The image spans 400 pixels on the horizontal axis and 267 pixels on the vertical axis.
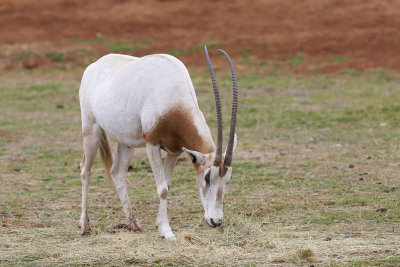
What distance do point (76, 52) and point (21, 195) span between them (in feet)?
44.6

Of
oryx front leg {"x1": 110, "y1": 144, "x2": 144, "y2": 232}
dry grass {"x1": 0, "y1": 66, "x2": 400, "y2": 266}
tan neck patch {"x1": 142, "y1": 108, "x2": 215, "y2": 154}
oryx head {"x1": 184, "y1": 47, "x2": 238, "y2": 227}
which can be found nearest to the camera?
dry grass {"x1": 0, "y1": 66, "x2": 400, "y2": 266}

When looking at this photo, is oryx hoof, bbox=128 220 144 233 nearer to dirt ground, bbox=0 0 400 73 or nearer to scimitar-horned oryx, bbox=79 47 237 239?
scimitar-horned oryx, bbox=79 47 237 239

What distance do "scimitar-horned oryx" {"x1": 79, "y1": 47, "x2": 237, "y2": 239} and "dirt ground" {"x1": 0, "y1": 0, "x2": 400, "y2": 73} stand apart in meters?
12.4

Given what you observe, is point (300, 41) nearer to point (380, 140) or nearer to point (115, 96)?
point (380, 140)

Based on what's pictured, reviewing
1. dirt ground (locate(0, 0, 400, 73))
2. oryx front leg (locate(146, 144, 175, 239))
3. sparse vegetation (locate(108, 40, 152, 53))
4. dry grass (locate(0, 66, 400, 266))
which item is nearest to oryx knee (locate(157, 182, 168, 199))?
oryx front leg (locate(146, 144, 175, 239))

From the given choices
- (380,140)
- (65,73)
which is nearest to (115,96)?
(380,140)

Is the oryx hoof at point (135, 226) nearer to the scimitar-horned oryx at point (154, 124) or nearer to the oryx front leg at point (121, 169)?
the scimitar-horned oryx at point (154, 124)

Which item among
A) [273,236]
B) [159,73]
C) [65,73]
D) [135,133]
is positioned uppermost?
[159,73]

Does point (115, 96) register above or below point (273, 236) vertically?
above

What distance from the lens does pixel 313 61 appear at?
19.8 meters

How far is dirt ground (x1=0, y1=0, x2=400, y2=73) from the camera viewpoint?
20.6 meters

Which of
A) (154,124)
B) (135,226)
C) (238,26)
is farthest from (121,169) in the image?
(238,26)

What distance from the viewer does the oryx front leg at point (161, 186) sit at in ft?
21.1

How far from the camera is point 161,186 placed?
663 centimetres
